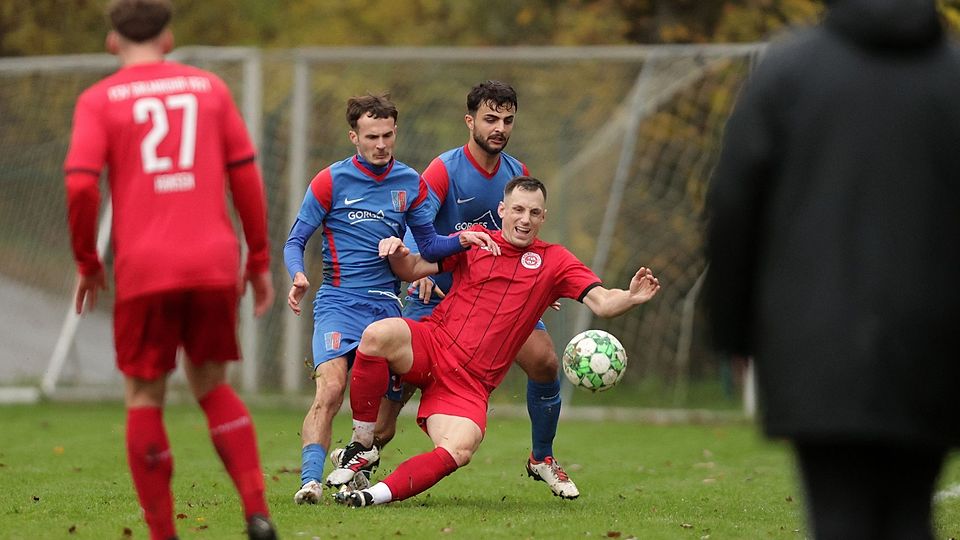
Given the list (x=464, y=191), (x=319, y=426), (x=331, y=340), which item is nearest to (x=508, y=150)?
(x=464, y=191)

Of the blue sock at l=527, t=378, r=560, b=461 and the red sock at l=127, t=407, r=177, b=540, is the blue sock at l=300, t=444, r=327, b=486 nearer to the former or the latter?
the blue sock at l=527, t=378, r=560, b=461

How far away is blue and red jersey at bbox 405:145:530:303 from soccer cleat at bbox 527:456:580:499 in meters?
1.04

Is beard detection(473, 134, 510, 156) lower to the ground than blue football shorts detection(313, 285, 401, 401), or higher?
higher

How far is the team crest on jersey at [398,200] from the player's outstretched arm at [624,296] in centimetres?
114

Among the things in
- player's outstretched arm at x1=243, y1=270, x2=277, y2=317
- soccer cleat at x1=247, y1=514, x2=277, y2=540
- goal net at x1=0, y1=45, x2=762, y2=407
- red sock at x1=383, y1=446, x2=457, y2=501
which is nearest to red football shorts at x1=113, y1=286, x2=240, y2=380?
player's outstretched arm at x1=243, y1=270, x2=277, y2=317

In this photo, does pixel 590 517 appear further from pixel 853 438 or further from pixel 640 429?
pixel 640 429

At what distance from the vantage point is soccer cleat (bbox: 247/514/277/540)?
5133mm

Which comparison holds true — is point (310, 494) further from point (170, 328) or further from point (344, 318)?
point (170, 328)

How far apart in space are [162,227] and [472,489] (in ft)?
12.2

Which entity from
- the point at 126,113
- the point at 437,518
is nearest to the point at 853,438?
the point at 126,113

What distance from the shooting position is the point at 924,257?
3.67 metres

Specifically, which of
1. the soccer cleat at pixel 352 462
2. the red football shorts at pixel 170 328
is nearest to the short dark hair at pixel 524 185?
the soccer cleat at pixel 352 462

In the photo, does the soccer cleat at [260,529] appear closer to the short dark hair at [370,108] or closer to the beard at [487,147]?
the short dark hair at [370,108]

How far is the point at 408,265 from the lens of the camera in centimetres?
771
